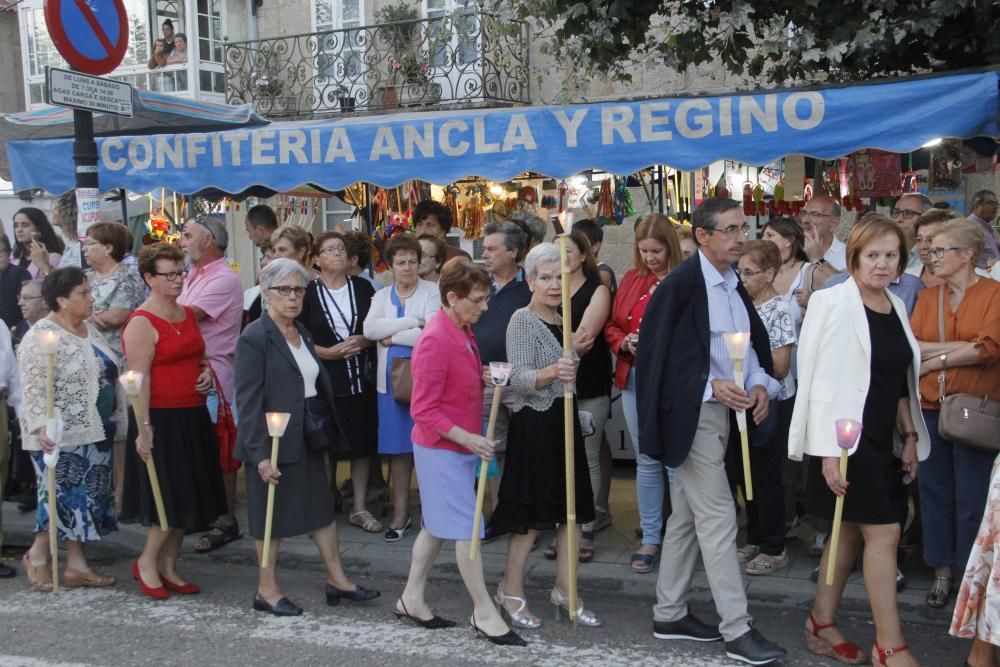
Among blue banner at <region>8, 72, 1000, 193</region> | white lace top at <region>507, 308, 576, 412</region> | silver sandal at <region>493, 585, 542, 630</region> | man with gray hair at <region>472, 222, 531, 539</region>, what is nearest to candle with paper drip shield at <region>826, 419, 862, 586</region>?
white lace top at <region>507, 308, 576, 412</region>

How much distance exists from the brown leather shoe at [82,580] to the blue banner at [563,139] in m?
2.83

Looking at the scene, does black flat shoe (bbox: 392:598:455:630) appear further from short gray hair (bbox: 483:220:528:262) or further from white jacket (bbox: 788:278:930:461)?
short gray hair (bbox: 483:220:528:262)

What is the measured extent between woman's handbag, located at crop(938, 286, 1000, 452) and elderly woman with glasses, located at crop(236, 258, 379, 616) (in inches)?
120

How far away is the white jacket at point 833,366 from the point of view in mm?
4457

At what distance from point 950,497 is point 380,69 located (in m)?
12.0

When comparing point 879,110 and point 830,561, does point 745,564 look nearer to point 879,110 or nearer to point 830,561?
point 830,561

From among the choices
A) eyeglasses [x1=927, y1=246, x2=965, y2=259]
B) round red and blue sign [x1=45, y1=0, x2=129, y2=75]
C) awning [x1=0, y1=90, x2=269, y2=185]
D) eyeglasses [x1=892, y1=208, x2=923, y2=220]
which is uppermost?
round red and blue sign [x1=45, y1=0, x2=129, y2=75]

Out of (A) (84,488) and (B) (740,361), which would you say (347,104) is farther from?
(B) (740,361)

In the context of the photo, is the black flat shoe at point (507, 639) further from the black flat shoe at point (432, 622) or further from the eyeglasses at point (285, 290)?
the eyeglasses at point (285, 290)

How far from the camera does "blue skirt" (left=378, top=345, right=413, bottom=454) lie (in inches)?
270

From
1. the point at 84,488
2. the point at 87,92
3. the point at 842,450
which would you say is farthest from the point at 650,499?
the point at 87,92

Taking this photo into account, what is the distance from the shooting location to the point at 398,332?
670cm

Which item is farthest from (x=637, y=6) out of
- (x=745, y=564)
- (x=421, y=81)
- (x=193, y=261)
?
(x=421, y=81)

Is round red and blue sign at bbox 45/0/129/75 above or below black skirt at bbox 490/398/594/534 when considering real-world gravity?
above
